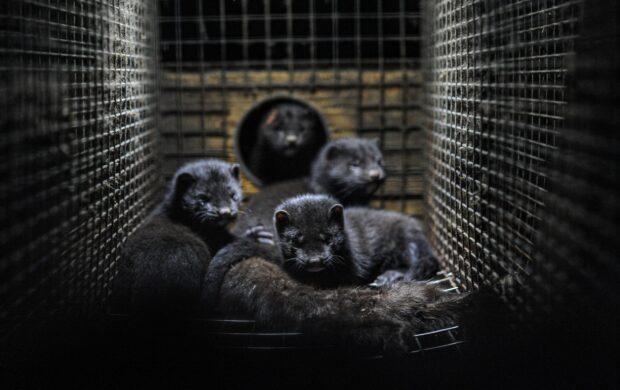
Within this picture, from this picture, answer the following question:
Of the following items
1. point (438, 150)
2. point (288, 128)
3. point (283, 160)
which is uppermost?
point (288, 128)

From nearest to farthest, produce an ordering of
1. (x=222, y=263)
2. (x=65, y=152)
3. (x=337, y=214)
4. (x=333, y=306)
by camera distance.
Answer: (x=65, y=152), (x=333, y=306), (x=222, y=263), (x=337, y=214)

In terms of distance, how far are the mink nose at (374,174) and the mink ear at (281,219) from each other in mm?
1082

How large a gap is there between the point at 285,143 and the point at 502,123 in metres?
2.28

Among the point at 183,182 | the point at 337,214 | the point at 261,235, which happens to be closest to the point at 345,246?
the point at 337,214

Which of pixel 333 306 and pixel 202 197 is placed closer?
pixel 333 306

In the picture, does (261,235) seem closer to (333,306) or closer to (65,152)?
(333,306)

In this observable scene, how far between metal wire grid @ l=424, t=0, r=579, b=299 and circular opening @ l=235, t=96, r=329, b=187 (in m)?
1.63

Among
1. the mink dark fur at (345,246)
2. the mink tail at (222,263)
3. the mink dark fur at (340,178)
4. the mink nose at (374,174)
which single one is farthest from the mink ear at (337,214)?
the mink nose at (374,174)

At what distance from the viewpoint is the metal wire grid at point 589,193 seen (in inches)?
55.8

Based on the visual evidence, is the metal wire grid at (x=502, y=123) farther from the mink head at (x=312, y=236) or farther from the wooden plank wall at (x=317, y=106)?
the wooden plank wall at (x=317, y=106)

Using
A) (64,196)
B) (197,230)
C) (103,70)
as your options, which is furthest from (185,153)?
(64,196)

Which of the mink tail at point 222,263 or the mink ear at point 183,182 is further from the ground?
the mink ear at point 183,182

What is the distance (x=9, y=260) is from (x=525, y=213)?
5.65 ft

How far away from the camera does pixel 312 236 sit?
2805 millimetres
